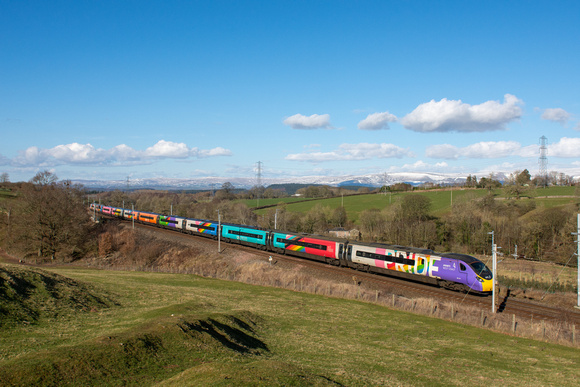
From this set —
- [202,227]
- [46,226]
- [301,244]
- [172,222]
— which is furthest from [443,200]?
[46,226]

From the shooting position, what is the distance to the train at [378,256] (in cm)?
2952

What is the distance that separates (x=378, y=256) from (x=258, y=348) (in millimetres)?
23456

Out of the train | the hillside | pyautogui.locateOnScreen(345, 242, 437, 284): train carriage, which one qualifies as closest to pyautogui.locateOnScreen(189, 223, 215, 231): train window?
the train

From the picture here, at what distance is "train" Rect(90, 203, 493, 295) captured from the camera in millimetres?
29516

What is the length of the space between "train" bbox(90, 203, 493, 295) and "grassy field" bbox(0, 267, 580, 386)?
27.7 feet

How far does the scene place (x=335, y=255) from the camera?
39875 mm

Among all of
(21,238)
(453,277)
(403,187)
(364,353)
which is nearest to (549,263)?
(453,277)

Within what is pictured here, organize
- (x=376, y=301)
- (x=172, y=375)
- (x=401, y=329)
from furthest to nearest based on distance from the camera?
(x=376, y=301) < (x=401, y=329) < (x=172, y=375)

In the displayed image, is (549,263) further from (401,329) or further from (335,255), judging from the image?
(401,329)


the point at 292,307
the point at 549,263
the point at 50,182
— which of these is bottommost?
the point at 549,263

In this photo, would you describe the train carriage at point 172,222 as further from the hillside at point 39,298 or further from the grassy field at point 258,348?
the hillside at point 39,298

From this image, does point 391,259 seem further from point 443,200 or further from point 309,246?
point 443,200

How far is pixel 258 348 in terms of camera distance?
14.2 m

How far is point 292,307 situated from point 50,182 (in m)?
72.0
